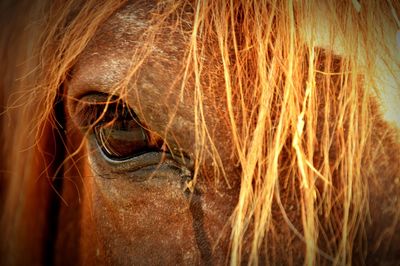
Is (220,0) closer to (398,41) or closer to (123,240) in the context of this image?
(398,41)

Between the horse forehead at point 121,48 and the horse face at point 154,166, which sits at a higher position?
the horse forehead at point 121,48

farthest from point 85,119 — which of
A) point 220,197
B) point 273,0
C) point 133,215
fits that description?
A: point 273,0

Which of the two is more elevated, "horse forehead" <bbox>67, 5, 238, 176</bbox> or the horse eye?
"horse forehead" <bbox>67, 5, 238, 176</bbox>

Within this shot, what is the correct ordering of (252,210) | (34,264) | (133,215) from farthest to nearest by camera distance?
(34,264)
(133,215)
(252,210)

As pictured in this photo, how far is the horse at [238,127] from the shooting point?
0.65 m

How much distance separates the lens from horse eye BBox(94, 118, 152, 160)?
785 mm

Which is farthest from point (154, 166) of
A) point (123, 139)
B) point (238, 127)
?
point (238, 127)

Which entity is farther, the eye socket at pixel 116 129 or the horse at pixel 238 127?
the eye socket at pixel 116 129

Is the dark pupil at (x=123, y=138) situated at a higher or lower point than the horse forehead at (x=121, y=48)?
lower

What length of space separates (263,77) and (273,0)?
0.48 feet

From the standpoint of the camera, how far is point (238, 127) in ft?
2.26

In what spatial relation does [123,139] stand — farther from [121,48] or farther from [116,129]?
[121,48]

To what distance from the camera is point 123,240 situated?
0.79 metres

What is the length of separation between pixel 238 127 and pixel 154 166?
19 cm
